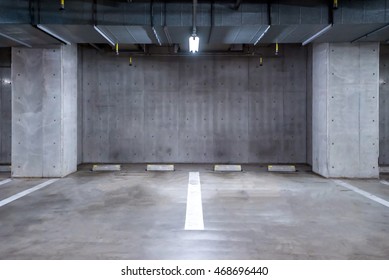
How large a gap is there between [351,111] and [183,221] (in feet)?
24.3

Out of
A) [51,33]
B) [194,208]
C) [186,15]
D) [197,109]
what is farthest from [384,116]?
[51,33]

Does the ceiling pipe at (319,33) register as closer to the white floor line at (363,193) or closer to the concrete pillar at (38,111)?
the white floor line at (363,193)

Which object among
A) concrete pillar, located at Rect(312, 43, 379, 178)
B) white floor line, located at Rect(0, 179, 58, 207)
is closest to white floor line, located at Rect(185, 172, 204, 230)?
white floor line, located at Rect(0, 179, 58, 207)

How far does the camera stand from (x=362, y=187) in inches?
337

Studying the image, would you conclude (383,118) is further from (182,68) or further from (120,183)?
(120,183)

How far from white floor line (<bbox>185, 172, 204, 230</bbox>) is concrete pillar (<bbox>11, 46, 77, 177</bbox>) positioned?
4776 millimetres

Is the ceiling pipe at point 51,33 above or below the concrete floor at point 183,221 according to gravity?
above

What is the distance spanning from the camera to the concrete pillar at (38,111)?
989cm

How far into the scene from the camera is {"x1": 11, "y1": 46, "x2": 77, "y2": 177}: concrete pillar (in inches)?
389

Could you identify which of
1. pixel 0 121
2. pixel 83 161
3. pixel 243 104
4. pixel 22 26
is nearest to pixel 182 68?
pixel 243 104

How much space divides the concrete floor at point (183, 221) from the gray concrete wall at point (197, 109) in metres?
4.22

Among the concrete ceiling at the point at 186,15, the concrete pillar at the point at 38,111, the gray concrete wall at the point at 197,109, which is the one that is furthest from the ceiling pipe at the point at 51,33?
the gray concrete wall at the point at 197,109

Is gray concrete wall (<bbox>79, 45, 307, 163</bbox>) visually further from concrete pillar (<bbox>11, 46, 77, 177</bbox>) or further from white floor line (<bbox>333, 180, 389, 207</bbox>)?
white floor line (<bbox>333, 180, 389, 207</bbox>)

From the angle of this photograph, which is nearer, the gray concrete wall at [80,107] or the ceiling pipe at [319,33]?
the ceiling pipe at [319,33]
